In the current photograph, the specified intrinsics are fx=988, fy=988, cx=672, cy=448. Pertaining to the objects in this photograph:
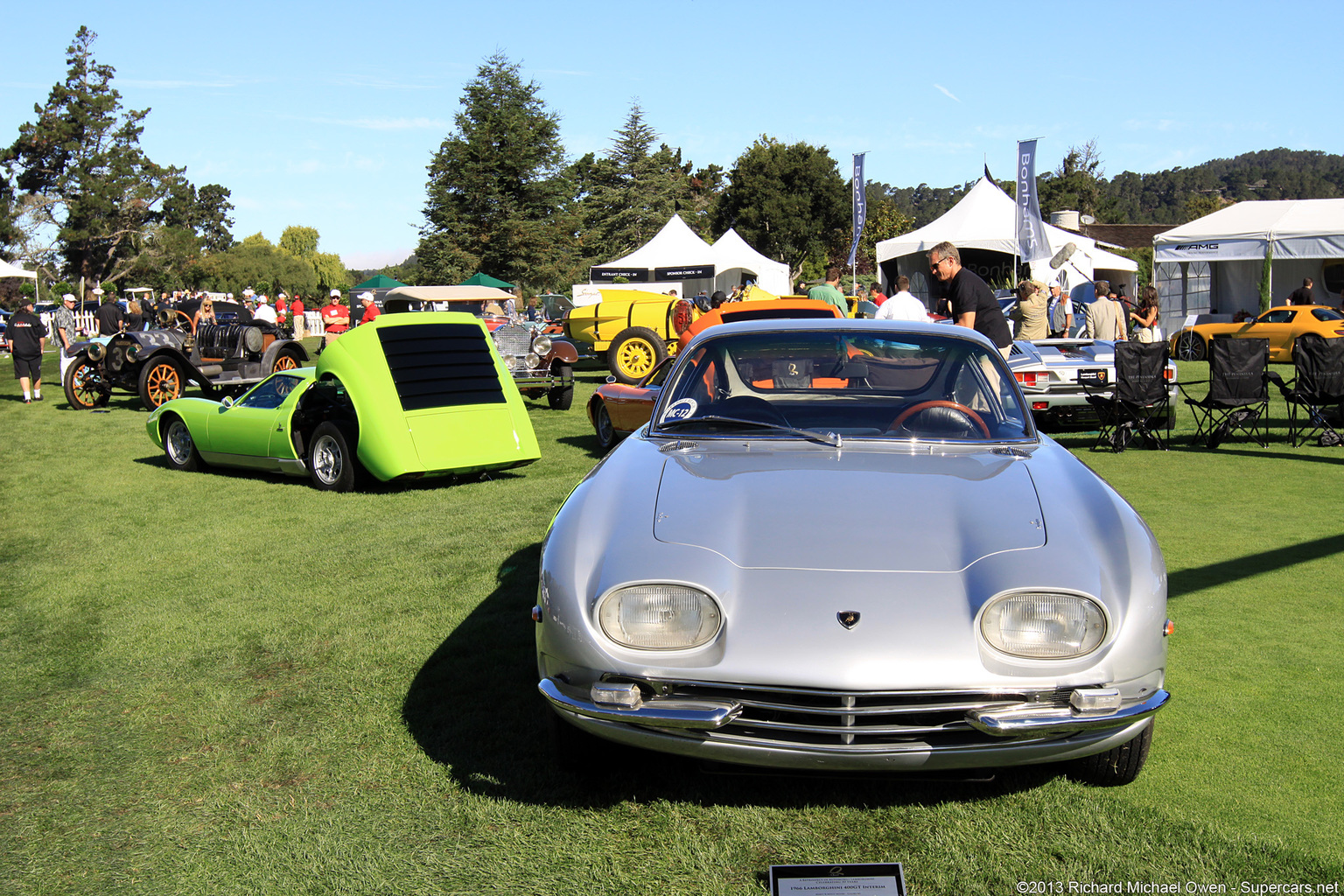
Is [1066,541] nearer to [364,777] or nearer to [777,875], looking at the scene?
[777,875]

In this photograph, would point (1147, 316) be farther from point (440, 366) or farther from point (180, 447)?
point (180, 447)

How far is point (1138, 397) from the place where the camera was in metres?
9.85

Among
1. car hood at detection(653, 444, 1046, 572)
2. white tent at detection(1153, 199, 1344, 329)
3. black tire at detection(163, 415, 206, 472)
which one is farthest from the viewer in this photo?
white tent at detection(1153, 199, 1344, 329)

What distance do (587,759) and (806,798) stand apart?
0.68 m

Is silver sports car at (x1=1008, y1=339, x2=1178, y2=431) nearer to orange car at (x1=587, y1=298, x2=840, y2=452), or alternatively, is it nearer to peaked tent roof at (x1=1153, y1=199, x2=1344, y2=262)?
orange car at (x1=587, y1=298, x2=840, y2=452)

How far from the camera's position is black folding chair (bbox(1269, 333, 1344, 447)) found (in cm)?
980

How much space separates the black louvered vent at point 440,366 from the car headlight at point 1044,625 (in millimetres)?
6358

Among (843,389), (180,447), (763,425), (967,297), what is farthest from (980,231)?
(763,425)

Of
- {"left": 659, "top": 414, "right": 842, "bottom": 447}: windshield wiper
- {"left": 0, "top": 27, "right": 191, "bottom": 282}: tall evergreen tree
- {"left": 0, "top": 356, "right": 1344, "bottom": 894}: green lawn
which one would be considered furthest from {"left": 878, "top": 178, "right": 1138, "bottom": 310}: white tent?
{"left": 0, "top": 27, "right": 191, "bottom": 282}: tall evergreen tree

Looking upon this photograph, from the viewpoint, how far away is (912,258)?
31250 mm

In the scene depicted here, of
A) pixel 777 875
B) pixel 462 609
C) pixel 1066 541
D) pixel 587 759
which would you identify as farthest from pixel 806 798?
pixel 462 609

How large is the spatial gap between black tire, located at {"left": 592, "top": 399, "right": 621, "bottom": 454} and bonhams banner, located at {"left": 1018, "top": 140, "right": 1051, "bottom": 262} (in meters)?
15.0

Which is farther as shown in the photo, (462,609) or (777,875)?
(462,609)

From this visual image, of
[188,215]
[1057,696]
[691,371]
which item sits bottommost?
[1057,696]
